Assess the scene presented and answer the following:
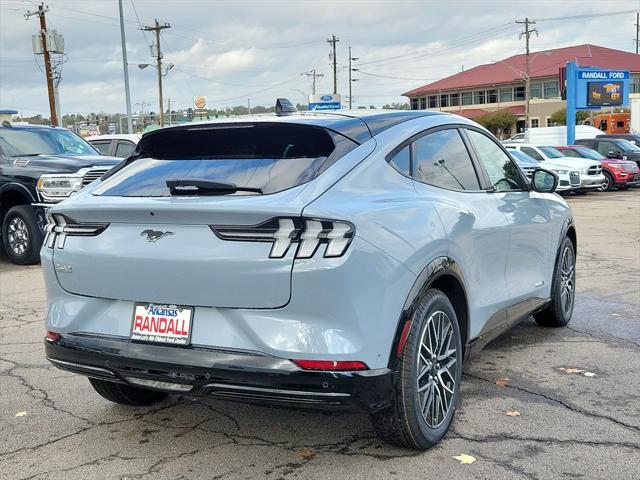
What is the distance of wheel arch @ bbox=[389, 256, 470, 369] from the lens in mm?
3311

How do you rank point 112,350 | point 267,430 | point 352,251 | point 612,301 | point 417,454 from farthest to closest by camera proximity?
point 612,301 → point 267,430 → point 417,454 → point 112,350 → point 352,251

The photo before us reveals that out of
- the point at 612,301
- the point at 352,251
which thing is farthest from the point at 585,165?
the point at 352,251

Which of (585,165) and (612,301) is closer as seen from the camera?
(612,301)

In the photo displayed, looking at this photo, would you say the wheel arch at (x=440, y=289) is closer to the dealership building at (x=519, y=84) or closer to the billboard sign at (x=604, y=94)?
the billboard sign at (x=604, y=94)

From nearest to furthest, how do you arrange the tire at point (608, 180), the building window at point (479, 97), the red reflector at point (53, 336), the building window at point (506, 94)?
the red reflector at point (53, 336) < the tire at point (608, 180) < the building window at point (506, 94) < the building window at point (479, 97)

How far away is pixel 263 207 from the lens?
3102 millimetres

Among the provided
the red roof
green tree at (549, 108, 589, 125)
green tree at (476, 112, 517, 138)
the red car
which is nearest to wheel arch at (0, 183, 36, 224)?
the red car

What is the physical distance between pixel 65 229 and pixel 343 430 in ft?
5.97

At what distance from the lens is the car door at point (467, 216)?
12.9ft

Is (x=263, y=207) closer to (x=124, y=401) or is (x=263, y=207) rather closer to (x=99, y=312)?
(x=99, y=312)

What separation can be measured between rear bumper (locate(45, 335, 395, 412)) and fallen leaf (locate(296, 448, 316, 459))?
0.62 metres

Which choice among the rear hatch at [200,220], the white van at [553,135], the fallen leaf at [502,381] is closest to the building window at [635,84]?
the white van at [553,135]

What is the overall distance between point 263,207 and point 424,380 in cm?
126

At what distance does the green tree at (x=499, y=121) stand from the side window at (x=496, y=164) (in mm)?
68134
